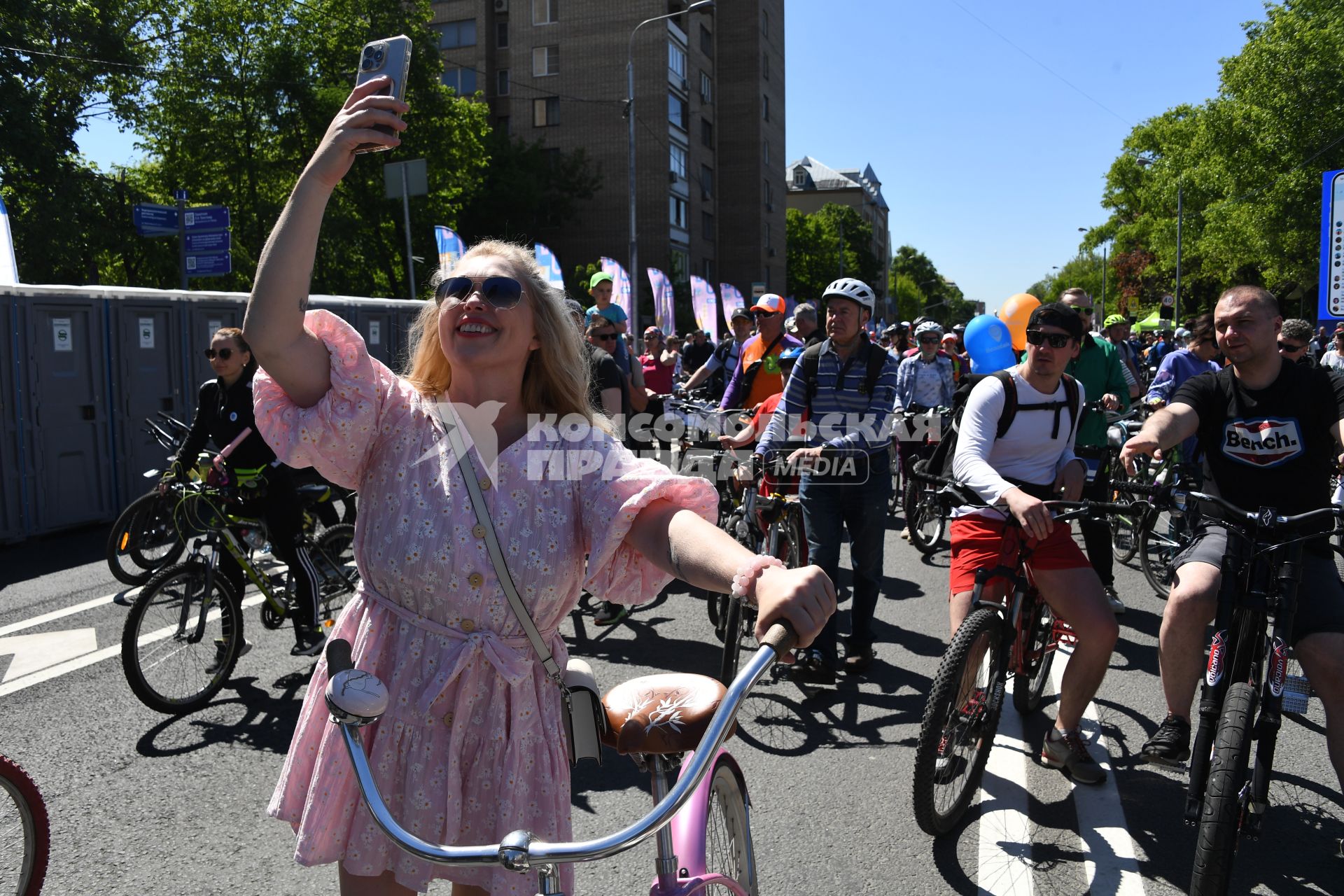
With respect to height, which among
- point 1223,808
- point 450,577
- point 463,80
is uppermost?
point 463,80

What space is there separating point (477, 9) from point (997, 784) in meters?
51.6

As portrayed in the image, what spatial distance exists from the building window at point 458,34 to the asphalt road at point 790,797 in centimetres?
4904

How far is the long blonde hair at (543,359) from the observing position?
2098 mm

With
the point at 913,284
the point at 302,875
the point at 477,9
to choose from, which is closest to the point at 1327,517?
the point at 302,875

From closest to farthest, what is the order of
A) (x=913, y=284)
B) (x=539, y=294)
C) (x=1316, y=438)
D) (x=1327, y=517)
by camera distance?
1. (x=539, y=294)
2. (x=1327, y=517)
3. (x=1316, y=438)
4. (x=913, y=284)

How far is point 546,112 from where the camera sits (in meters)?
49.2

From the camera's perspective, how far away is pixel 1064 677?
3988 mm

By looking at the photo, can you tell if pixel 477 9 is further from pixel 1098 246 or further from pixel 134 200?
pixel 1098 246

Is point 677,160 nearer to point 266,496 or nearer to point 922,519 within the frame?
point 922,519

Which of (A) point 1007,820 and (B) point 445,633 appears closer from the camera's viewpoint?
(B) point 445,633

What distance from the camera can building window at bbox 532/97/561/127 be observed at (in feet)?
161

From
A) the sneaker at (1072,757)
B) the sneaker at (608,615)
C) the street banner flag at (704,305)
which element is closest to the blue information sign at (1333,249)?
the sneaker at (1072,757)

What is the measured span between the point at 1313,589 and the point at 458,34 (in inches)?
2071

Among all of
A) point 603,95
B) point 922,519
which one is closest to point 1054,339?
point 922,519
